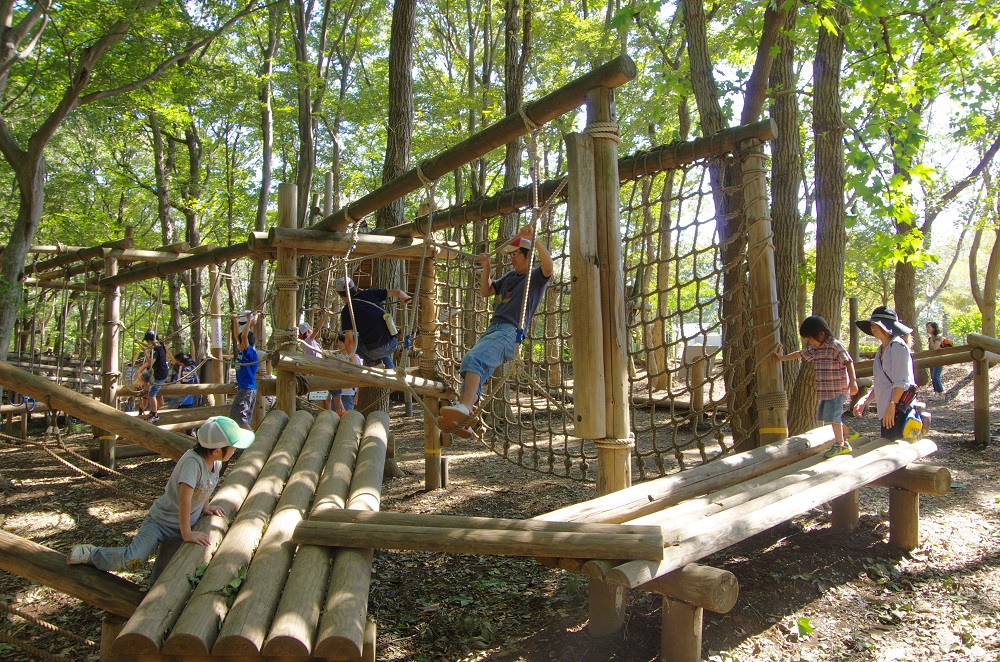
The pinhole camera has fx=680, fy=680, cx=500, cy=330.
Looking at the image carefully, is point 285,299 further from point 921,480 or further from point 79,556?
point 921,480

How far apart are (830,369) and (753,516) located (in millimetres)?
1779

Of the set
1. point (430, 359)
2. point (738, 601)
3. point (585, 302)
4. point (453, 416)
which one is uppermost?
point (585, 302)

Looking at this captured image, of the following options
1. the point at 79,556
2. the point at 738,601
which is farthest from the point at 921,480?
the point at 79,556

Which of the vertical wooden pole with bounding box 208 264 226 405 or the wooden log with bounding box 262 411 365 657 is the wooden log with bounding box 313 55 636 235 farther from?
the vertical wooden pole with bounding box 208 264 226 405

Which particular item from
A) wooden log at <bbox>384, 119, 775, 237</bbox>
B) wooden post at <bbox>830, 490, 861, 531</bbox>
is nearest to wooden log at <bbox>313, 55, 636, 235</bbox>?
wooden log at <bbox>384, 119, 775, 237</bbox>

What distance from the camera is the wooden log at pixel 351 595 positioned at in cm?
210

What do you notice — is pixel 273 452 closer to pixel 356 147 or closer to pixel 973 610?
pixel 973 610

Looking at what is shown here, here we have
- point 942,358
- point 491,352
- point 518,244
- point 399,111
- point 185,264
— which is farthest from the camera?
point 399,111

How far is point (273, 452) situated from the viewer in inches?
151

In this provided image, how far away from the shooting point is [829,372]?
14.0ft

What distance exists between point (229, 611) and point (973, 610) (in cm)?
349

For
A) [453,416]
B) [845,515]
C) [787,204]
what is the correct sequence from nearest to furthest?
[453,416], [845,515], [787,204]

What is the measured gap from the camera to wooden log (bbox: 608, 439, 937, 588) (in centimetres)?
241

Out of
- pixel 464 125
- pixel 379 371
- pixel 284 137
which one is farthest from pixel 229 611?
pixel 284 137
